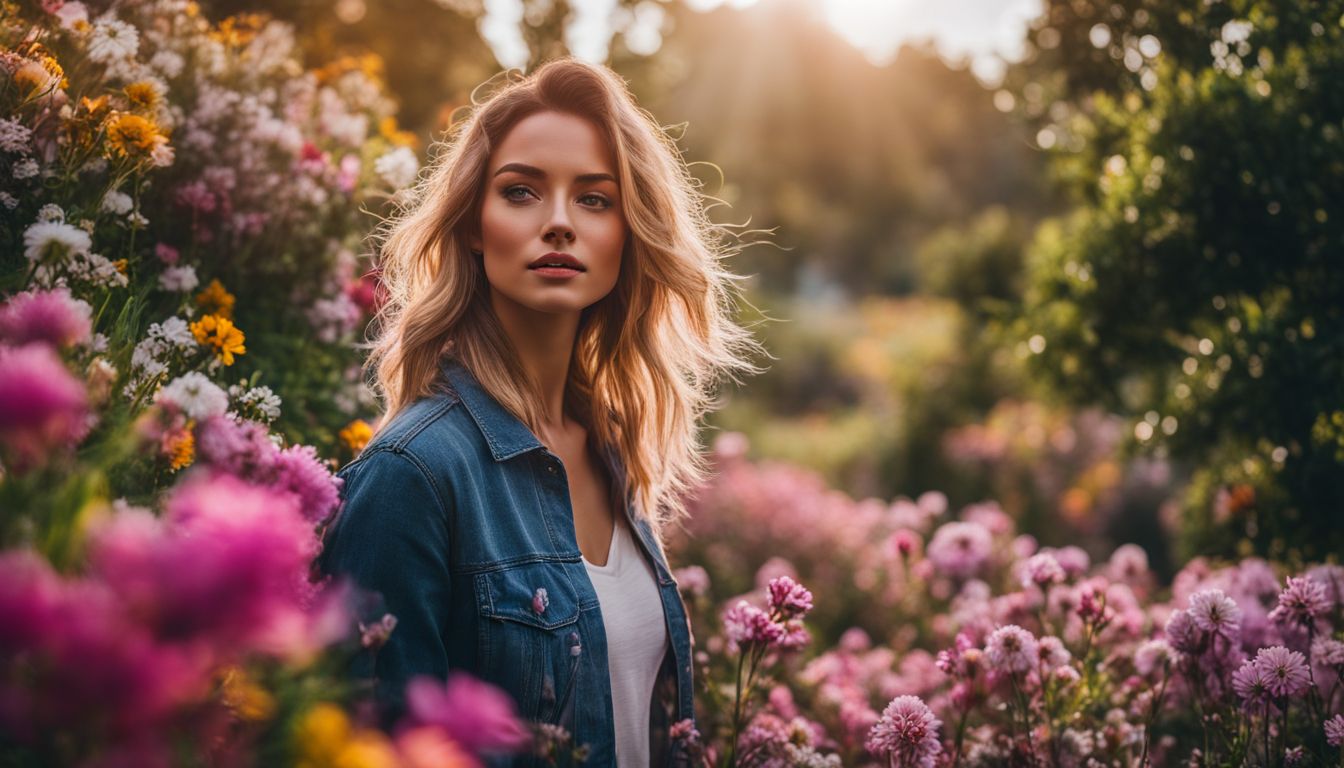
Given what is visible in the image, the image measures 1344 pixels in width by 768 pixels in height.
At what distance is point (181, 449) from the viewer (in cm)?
146

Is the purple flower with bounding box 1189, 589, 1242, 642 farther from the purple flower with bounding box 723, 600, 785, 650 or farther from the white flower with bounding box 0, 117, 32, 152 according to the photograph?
the white flower with bounding box 0, 117, 32, 152

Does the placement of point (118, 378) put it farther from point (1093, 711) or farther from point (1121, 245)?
point (1121, 245)

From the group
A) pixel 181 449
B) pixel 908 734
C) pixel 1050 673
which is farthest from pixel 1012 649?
pixel 181 449

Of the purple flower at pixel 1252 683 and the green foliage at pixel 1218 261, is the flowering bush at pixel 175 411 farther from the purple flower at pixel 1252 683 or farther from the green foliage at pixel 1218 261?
the green foliage at pixel 1218 261

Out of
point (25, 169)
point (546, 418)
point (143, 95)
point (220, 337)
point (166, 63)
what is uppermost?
point (166, 63)

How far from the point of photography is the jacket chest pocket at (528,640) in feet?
6.10

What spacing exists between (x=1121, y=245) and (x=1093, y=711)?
2080 mm

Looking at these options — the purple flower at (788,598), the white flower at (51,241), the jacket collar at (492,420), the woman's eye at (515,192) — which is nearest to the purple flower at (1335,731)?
the purple flower at (788,598)

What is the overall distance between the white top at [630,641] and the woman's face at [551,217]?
0.74 m

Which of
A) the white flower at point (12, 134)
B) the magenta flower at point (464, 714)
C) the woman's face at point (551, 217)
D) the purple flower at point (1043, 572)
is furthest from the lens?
the purple flower at point (1043, 572)

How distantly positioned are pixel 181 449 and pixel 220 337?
2.12 feet

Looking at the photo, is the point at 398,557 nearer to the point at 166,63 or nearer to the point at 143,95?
the point at 143,95

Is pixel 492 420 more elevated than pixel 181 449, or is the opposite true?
pixel 492 420

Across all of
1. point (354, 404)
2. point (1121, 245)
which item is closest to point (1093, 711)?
point (1121, 245)
